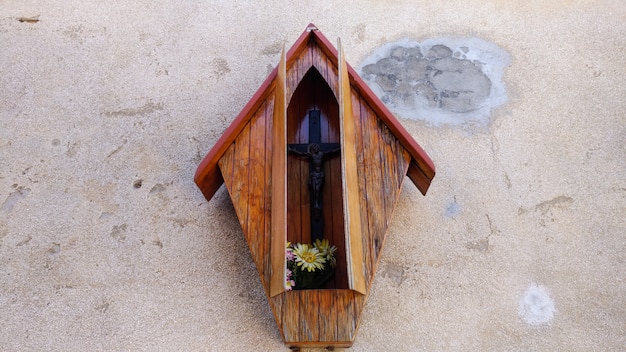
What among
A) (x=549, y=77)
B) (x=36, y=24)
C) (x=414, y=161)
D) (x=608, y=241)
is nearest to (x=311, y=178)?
(x=414, y=161)

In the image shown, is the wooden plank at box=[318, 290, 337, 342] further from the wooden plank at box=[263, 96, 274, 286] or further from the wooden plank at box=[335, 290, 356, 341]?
the wooden plank at box=[263, 96, 274, 286]

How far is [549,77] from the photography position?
3.75 m

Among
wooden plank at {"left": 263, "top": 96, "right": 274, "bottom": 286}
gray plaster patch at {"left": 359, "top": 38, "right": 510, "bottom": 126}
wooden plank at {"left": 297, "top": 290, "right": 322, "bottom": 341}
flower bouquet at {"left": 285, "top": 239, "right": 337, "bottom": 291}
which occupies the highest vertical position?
gray plaster patch at {"left": 359, "top": 38, "right": 510, "bottom": 126}

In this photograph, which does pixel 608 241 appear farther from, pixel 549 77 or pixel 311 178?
pixel 311 178

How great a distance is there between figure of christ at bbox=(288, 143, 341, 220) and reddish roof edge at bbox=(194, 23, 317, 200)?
31 cm

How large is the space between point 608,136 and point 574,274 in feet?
3.38

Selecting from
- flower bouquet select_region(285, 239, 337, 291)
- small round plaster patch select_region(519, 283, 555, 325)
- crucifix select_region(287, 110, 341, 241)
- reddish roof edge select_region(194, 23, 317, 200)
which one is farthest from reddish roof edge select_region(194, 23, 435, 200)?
small round plaster patch select_region(519, 283, 555, 325)

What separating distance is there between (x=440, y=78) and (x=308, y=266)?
1.77 meters

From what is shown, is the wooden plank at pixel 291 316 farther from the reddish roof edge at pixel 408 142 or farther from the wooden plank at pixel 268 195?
the reddish roof edge at pixel 408 142

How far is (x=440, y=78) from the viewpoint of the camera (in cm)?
376

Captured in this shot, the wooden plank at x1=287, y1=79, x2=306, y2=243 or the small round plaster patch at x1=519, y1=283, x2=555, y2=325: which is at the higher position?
the wooden plank at x1=287, y1=79, x2=306, y2=243

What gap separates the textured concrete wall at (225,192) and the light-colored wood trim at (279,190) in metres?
0.46

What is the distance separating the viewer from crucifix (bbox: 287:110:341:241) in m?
2.94

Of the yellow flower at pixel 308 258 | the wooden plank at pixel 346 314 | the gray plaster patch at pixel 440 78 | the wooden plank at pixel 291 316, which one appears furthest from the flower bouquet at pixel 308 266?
the gray plaster patch at pixel 440 78
